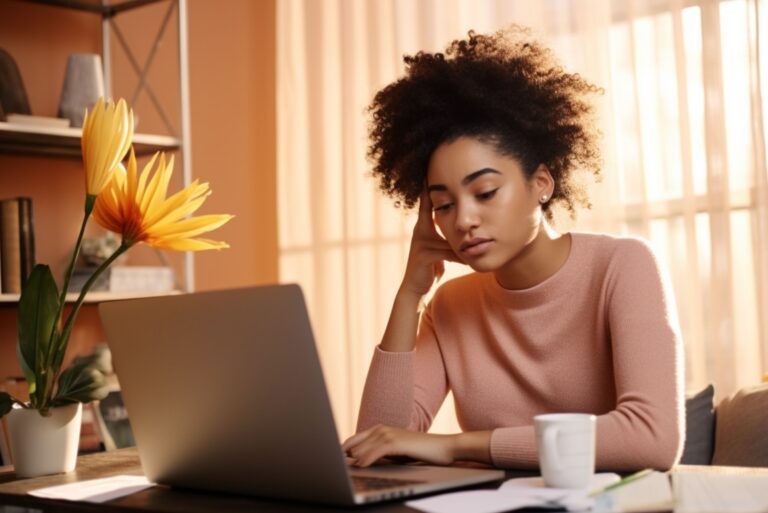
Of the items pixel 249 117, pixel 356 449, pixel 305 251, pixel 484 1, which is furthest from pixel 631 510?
pixel 249 117

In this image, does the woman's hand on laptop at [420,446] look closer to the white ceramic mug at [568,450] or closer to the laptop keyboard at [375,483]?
the laptop keyboard at [375,483]

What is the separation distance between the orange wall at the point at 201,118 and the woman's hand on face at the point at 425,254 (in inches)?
66.3

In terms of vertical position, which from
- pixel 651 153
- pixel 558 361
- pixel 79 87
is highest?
pixel 79 87

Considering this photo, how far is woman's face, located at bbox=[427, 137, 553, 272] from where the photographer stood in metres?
1.63

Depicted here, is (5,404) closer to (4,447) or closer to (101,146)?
(101,146)

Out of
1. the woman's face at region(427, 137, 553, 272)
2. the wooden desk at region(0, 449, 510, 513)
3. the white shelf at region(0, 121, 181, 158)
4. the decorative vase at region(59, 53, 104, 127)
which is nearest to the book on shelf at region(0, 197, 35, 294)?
the white shelf at region(0, 121, 181, 158)

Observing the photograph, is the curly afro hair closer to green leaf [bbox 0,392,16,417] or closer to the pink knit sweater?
the pink knit sweater

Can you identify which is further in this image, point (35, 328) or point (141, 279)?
point (141, 279)

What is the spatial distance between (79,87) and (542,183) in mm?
1748

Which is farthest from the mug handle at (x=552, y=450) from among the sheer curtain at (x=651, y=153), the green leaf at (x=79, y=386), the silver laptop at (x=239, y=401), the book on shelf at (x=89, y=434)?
the book on shelf at (x=89, y=434)

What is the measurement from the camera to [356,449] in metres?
1.42

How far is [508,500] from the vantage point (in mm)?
1072

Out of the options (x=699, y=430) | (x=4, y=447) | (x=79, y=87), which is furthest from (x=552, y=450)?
(x=79, y=87)

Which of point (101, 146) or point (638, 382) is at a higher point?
point (101, 146)
